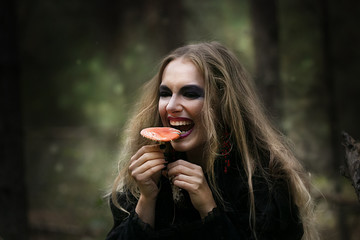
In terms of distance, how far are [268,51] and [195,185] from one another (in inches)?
124

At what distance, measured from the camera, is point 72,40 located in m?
8.47

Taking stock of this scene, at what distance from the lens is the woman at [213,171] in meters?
2.46

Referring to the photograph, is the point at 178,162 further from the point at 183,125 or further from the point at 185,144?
the point at 183,125

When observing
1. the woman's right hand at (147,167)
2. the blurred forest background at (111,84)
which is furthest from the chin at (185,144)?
the blurred forest background at (111,84)

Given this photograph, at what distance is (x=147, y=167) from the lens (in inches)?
98.9

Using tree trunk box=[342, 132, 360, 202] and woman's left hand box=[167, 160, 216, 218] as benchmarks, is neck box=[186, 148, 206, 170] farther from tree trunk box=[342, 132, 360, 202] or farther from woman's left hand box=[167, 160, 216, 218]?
tree trunk box=[342, 132, 360, 202]

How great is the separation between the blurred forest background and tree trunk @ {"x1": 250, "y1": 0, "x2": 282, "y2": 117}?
15 millimetres

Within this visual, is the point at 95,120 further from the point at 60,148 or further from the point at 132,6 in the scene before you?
the point at 132,6

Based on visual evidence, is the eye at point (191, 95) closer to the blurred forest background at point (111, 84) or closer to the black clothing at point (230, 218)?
the black clothing at point (230, 218)

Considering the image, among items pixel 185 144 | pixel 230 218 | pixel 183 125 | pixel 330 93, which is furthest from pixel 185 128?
pixel 330 93

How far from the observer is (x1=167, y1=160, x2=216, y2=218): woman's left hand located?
7.95 feet

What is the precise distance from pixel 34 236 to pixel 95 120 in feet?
13.8

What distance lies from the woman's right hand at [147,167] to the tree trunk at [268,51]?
276 cm

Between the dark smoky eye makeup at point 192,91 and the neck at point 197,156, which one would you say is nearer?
the dark smoky eye makeup at point 192,91
